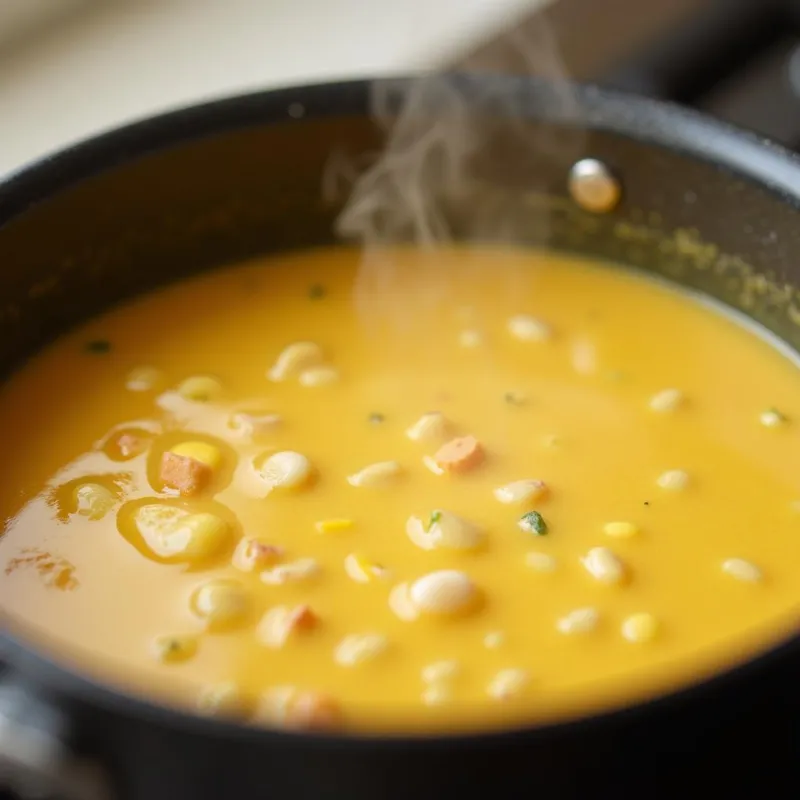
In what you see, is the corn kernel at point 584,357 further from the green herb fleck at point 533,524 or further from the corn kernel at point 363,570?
the corn kernel at point 363,570

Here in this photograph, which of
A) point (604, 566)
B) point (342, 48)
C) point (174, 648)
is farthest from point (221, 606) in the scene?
point (342, 48)

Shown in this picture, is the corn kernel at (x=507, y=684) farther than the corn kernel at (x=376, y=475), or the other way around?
the corn kernel at (x=376, y=475)

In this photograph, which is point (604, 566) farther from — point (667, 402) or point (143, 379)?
point (143, 379)

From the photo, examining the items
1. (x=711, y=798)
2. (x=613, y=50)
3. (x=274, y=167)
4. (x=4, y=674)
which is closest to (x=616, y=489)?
(x=711, y=798)

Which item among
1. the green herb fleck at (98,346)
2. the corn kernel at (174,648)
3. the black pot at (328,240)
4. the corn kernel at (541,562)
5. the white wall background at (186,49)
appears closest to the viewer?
the black pot at (328,240)

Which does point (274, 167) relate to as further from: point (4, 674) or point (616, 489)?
point (4, 674)

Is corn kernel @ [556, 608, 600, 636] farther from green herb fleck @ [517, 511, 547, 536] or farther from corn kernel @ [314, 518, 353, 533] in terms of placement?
corn kernel @ [314, 518, 353, 533]

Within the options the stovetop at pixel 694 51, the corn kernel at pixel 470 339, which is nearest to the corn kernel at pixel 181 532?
the corn kernel at pixel 470 339
